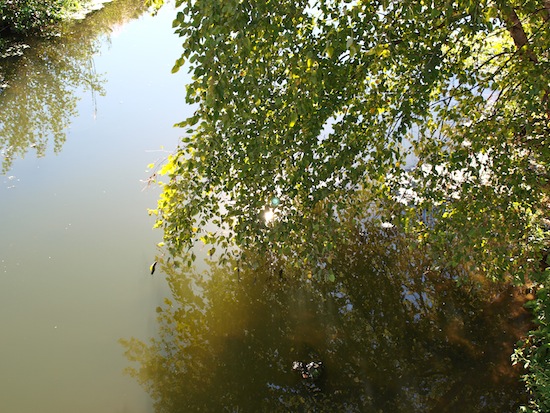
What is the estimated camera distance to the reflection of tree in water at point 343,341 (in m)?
5.45

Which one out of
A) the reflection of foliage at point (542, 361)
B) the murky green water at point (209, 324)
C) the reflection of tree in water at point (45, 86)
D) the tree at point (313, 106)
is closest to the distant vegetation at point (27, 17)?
the reflection of tree in water at point (45, 86)

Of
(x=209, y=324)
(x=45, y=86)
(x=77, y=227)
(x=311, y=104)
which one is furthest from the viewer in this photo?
(x=45, y=86)

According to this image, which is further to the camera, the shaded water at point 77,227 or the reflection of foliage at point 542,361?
the shaded water at point 77,227

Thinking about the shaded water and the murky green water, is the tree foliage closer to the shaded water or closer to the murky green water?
the murky green water

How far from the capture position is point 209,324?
6.59m

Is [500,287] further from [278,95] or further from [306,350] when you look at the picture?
[278,95]

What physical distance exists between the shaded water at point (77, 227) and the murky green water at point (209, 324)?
0.03m

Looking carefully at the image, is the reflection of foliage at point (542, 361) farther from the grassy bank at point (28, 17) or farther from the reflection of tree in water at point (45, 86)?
the grassy bank at point (28, 17)

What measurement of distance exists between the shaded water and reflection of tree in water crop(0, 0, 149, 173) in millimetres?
55

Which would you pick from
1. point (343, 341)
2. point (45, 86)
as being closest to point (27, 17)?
point (45, 86)

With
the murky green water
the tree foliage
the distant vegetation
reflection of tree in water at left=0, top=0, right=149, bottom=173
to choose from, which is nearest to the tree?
the tree foliage

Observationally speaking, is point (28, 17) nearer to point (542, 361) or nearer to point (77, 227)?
point (77, 227)

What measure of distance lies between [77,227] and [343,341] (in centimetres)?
536

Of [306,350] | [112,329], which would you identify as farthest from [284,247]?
[112,329]
